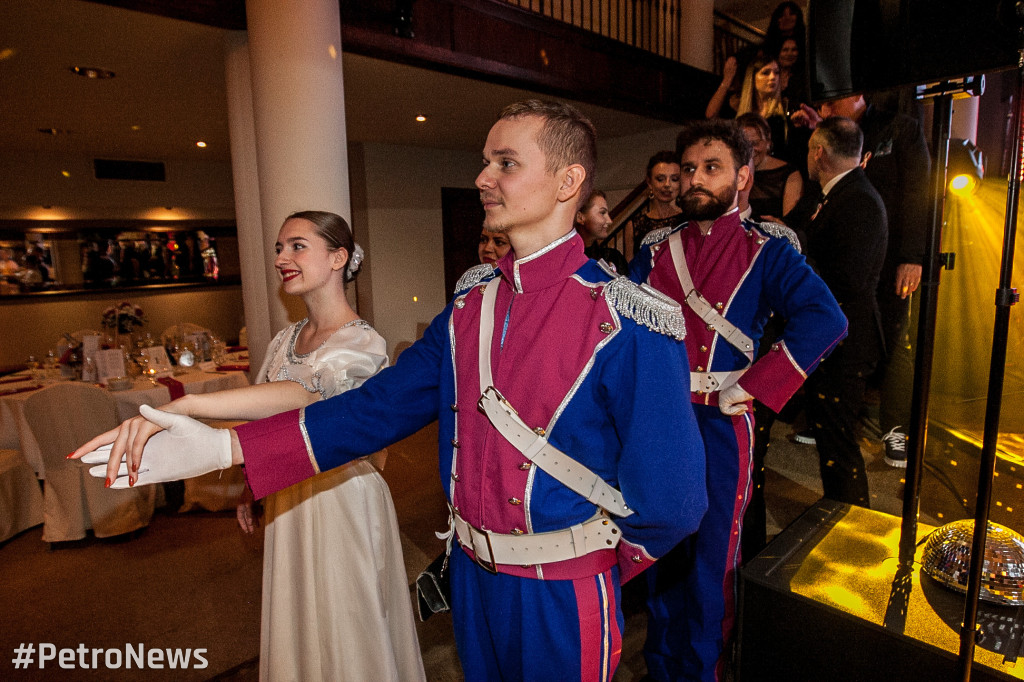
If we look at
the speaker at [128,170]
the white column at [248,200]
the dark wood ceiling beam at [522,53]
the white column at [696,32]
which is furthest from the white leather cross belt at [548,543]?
the speaker at [128,170]

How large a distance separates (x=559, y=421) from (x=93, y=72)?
496 centimetres

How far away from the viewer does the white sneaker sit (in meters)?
4.02

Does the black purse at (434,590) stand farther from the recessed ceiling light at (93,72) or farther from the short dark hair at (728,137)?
the recessed ceiling light at (93,72)

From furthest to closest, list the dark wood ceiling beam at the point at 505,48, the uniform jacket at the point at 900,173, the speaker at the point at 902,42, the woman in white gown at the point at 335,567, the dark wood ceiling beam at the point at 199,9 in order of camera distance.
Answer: the dark wood ceiling beam at the point at 505,48 < the dark wood ceiling beam at the point at 199,9 < the uniform jacket at the point at 900,173 < the woman in white gown at the point at 335,567 < the speaker at the point at 902,42

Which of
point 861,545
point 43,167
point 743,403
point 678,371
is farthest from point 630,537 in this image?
point 43,167

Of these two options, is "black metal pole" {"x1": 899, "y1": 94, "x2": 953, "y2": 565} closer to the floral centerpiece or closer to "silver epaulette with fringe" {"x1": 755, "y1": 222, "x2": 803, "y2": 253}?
"silver epaulette with fringe" {"x1": 755, "y1": 222, "x2": 803, "y2": 253}

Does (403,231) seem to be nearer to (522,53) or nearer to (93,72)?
(522,53)

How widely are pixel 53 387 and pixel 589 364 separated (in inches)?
143

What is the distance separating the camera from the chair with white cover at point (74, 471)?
3371 mm

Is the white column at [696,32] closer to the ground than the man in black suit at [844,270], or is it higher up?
higher up

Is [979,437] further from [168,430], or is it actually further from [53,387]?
[53,387]

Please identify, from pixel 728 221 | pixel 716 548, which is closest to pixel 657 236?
pixel 728 221

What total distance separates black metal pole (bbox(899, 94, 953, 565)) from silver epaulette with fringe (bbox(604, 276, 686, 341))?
33.5 inches

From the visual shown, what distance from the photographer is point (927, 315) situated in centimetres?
151
